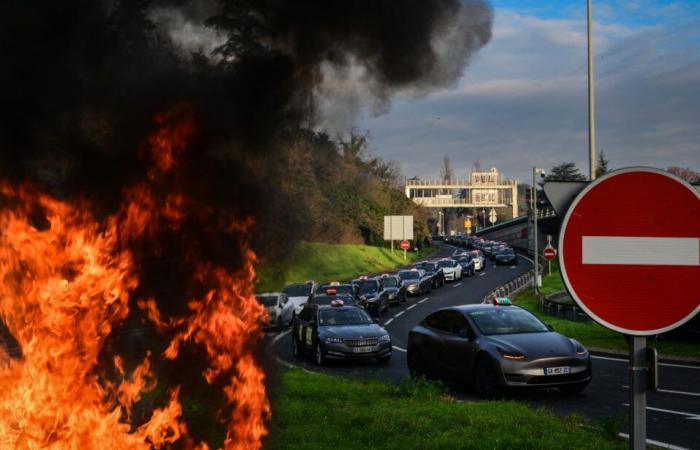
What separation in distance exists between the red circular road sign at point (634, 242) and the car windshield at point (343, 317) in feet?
54.9

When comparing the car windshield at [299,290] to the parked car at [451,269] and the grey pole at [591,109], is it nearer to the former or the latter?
the grey pole at [591,109]

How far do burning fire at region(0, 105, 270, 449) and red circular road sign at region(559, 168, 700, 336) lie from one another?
136 inches

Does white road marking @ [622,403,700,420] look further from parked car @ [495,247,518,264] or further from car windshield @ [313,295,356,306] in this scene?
parked car @ [495,247,518,264]

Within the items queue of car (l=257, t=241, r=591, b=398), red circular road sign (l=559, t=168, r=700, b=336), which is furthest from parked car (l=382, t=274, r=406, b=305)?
red circular road sign (l=559, t=168, r=700, b=336)

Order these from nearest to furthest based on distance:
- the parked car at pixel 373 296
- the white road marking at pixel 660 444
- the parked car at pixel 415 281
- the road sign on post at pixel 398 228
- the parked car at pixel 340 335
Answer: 1. the white road marking at pixel 660 444
2. the parked car at pixel 340 335
3. the parked car at pixel 373 296
4. the parked car at pixel 415 281
5. the road sign on post at pixel 398 228

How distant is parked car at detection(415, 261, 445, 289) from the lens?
52.1 m

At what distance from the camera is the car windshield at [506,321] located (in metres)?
13.4

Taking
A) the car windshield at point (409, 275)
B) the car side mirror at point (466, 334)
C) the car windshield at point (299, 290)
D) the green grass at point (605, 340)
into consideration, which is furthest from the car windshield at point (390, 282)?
the car side mirror at point (466, 334)

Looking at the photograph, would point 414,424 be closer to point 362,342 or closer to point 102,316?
point 102,316

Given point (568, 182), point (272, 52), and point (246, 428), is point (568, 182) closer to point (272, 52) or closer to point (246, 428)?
point (272, 52)

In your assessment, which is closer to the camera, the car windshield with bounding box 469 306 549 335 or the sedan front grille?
the car windshield with bounding box 469 306 549 335

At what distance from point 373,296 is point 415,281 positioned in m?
11.9

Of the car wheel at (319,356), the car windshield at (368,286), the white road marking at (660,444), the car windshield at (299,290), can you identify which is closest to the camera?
the white road marking at (660,444)

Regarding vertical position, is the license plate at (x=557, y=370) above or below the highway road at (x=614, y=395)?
above
